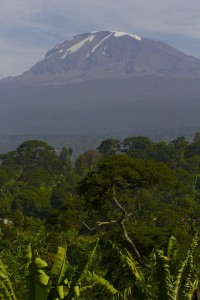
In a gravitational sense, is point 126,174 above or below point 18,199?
above

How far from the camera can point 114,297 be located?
30.0ft

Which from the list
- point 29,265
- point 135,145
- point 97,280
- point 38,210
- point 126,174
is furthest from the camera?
point 135,145

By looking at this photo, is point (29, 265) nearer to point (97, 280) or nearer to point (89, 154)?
point (97, 280)

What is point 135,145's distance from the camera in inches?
3189

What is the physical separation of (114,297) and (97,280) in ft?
1.42

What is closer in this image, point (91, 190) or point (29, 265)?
point (29, 265)

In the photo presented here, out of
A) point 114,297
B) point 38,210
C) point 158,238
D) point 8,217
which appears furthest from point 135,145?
point 114,297

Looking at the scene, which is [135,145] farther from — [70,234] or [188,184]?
[70,234]

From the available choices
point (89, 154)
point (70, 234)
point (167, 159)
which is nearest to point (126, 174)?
point (70, 234)

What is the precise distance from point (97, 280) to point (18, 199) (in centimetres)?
4549

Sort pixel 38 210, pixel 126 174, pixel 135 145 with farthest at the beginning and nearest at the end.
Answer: pixel 135 145
pixel 38 210
pixel 126 174

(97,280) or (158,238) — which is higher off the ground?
(97,280)

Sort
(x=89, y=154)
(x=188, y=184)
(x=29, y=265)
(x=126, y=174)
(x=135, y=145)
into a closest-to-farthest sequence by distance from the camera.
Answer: (x=29, y=265) → (x=126, y=174) → (x=188, y=184) → (x=135, y=145) → (x=89, y=154)

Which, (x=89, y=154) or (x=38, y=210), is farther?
(x=89, y=154)
